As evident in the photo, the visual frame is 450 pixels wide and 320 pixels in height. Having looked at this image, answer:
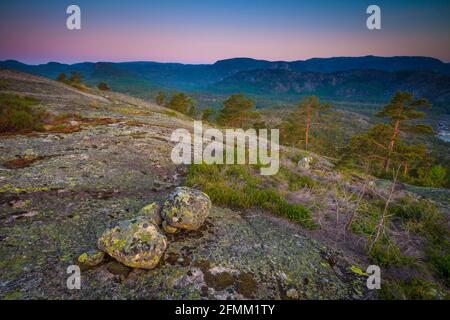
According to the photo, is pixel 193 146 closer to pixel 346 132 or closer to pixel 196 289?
pixel 196 289

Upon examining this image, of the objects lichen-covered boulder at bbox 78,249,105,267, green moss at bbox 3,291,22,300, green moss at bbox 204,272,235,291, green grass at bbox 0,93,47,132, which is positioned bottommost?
green moss at bbox 204,272,235,291

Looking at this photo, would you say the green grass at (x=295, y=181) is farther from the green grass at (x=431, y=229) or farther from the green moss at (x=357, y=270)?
the green moss at (x=357, y=270)

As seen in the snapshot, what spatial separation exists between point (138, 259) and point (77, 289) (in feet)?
3.48

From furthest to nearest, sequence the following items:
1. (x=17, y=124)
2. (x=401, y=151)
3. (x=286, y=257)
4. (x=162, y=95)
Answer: (x=162, y=95) < (x=401, y=151) < (x=17, y=124) < (x=286, y=257)

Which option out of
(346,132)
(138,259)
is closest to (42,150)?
(138,259)

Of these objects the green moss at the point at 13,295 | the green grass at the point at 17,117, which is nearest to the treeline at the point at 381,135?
the green moss at the point at 13,295

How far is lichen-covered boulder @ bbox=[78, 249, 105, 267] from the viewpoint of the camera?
4477 mm

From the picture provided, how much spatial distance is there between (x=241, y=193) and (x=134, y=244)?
4.72 m

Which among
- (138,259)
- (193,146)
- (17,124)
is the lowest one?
(138,259)

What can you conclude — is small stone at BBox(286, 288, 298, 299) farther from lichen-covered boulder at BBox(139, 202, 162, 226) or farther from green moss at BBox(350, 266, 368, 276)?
lichen-covered boulder at BBox(139, 202, 162, 226)

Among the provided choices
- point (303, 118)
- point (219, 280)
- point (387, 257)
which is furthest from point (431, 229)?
point (303, 118)

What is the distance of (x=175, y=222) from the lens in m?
5.79

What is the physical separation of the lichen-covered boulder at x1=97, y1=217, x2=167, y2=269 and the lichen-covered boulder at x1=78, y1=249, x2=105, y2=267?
5.2 inches

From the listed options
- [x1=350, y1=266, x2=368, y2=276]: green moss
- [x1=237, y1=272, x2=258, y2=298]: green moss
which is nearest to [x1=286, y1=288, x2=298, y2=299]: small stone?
[x1=237, y1=272, x2=258, y2=298]: green moss
